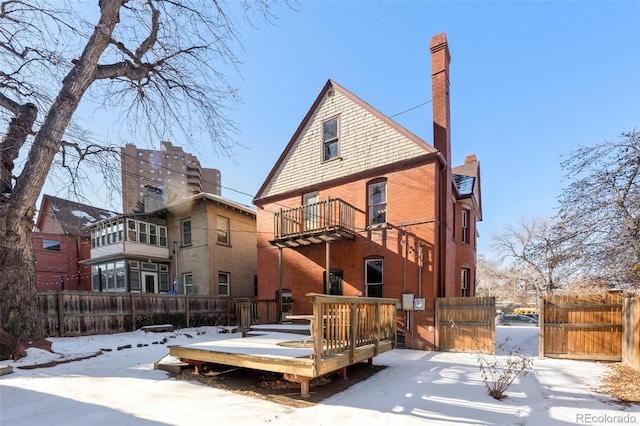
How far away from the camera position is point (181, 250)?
1869 cm

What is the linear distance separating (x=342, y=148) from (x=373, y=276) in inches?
207

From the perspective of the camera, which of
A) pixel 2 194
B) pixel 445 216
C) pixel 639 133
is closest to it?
pixel 639 133

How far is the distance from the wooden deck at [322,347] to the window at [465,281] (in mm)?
8027

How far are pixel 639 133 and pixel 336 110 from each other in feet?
30.8

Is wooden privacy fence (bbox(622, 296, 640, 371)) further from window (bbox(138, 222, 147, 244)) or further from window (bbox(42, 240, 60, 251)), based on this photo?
Result: window (bbox(42, 240, 60, 251))

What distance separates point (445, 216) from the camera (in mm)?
10586

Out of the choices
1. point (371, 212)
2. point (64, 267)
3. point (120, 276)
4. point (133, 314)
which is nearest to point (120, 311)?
point (133, 314)

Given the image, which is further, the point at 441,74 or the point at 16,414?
the point at 441,74

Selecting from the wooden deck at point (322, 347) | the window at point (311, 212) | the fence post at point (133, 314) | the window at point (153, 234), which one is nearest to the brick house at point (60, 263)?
the window at point (153, 234)

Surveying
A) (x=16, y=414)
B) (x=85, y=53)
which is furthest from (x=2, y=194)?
(x=16, y=414)

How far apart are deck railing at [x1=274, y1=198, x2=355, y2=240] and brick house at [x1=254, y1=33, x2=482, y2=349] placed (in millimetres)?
42

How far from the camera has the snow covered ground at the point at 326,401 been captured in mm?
4066

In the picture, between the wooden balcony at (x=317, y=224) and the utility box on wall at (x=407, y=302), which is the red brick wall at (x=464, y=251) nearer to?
the utility box on wall at (x=407, y=302)

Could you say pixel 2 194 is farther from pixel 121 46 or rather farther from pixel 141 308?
pixel 141 308
